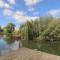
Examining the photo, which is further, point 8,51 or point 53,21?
point 53,21

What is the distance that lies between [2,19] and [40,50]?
77 centimetres

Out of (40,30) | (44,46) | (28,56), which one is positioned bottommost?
(28,56)

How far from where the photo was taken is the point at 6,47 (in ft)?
7.70

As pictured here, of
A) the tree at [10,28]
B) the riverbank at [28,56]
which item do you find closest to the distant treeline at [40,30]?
the tree at [10,28]

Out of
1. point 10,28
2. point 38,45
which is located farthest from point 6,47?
point 38,45

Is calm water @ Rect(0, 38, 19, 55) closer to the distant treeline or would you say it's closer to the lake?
the lake

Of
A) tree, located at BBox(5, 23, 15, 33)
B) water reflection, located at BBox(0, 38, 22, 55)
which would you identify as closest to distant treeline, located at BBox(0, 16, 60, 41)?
tree, located at BBox(5, 23, 15, 33)

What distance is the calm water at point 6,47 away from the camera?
2.32 metres

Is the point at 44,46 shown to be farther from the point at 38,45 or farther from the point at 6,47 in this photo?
the point at 6,47

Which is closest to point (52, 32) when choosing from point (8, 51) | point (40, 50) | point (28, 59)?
point (40, 50)

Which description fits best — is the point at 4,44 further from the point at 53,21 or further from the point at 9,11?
the point at 53,21

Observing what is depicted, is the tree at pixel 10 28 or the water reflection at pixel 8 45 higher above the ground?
the tree at pixel 10 28

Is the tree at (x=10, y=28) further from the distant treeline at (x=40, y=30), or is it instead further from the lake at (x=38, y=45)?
the lake at (x=38, y=45)

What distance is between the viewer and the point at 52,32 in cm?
248
